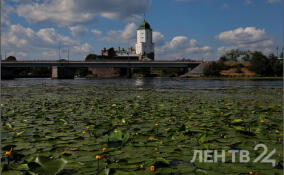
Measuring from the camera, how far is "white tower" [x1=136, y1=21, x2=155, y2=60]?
165m

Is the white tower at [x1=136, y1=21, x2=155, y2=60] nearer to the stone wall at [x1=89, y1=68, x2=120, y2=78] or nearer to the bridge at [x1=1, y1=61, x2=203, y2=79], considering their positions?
the stone wall at [x1=89, y1=68, x2=120, y2=78]

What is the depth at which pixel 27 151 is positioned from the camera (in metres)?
3.84

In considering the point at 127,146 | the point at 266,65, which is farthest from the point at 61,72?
the point at 127,146

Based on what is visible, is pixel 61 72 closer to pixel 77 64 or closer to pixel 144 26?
pixel 77 64

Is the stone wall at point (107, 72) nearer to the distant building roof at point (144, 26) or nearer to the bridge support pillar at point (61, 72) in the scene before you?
the bridge support pillar at point (61, 72)

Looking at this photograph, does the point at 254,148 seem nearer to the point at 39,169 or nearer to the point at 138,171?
the point at 138,171

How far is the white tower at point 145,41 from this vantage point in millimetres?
165000

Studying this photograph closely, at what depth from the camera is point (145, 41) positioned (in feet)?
552

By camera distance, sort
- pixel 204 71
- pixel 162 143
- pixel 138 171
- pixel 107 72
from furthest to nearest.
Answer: pixel 107 72 → pixel 204 71 → pixel 162 143 → pixel 138 171

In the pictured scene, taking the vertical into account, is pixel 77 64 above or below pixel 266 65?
above

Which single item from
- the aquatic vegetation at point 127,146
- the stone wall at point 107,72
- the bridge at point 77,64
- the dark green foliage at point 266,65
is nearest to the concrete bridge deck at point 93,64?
→ the bridge at point 77,64

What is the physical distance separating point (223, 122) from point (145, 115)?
2396 mm

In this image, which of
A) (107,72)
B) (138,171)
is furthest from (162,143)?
(107,72)

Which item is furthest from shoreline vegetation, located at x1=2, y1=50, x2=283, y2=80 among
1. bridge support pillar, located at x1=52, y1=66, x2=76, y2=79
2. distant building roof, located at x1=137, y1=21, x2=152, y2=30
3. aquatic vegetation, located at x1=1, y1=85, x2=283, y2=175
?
aquatic vegetation, located at x1=1, y1=85, x2=283, y2=175
